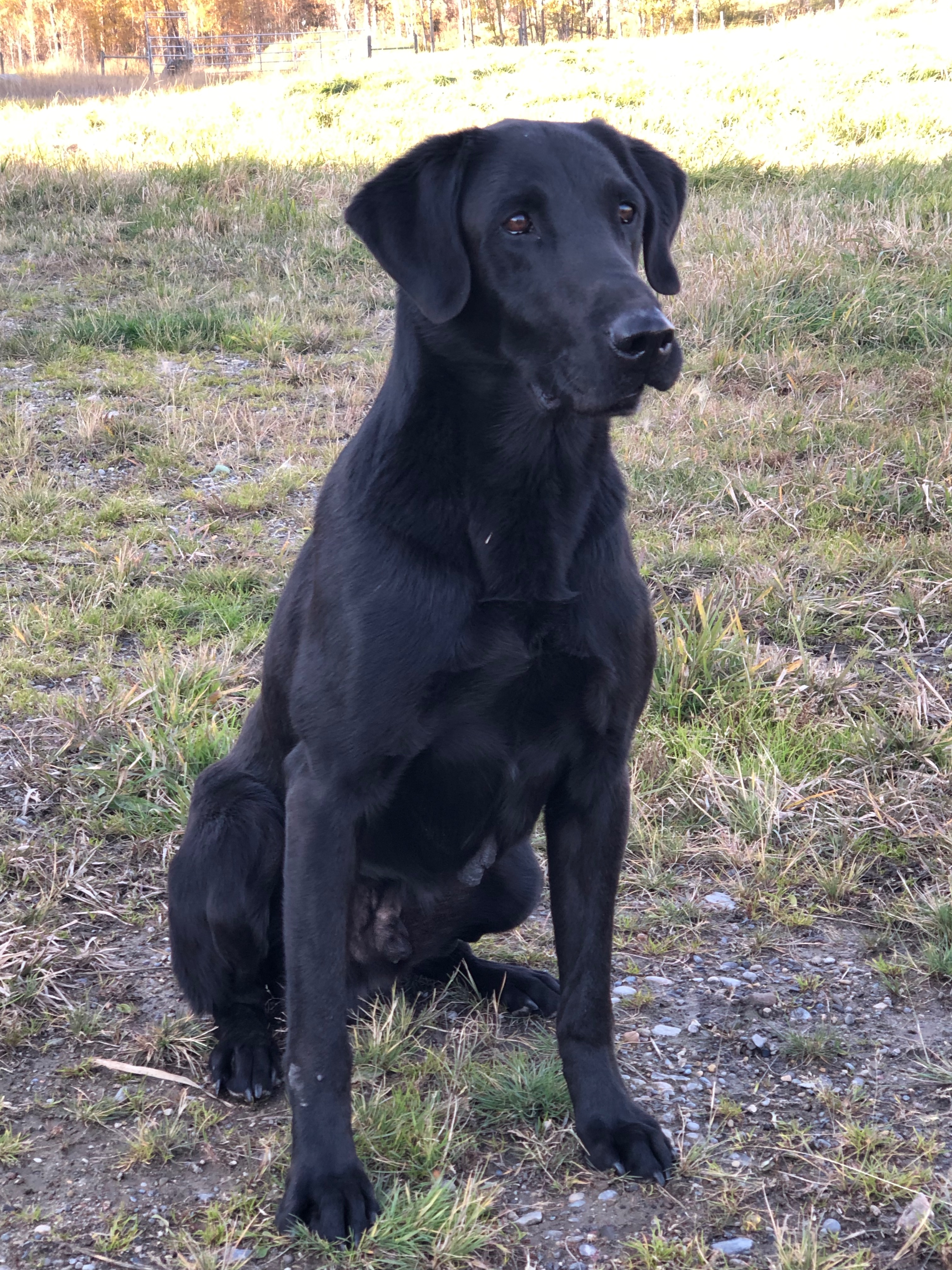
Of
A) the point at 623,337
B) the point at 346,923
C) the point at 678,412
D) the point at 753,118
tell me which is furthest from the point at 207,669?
the point at 753,118

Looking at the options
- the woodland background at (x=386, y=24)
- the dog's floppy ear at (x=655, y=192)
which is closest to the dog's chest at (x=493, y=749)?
the dog's floppy ear at (x=655, y=192)

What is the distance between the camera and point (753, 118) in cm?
1047

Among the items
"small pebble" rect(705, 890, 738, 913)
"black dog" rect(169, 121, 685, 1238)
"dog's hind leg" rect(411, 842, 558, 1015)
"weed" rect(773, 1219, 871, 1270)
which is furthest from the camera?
"small pebble" rect(705, 890, 738, 913)

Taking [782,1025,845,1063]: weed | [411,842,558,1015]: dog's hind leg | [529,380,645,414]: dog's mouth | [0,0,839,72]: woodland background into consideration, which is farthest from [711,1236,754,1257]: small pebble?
[0,0,839,72]: woodland background

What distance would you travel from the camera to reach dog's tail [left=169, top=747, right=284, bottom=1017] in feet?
6.83

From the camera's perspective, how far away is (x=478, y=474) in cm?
189

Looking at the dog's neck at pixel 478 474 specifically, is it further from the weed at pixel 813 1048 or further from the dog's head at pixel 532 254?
the weed at pixel 813 1048

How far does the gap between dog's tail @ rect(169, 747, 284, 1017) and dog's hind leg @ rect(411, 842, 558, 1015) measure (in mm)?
370

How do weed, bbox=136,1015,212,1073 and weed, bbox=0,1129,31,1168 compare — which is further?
weed, bbox=136,1015,212,1073

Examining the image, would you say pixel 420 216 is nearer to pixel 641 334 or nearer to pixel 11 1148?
pixel 641 334

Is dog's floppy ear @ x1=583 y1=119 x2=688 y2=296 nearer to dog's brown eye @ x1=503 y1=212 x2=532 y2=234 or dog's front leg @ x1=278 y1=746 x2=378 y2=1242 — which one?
dog's brown eye @ x1=503 y1=212 x2=532 y2=234

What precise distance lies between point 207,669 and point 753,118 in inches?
366

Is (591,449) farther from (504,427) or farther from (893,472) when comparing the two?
(893,472)

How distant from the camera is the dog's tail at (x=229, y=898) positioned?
6.83ft
